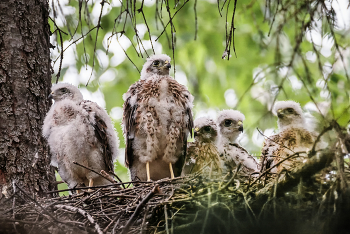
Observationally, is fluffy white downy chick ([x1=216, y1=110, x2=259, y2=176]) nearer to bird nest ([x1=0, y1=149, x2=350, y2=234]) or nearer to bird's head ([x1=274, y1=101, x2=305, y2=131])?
bird's head ([x1=274, y1=101, x2=305, y2=131])

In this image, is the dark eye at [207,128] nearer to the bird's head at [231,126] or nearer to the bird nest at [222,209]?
the bird's head at [231,126]

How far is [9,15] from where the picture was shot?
4.02 m

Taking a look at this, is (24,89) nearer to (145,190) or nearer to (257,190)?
(145,190)

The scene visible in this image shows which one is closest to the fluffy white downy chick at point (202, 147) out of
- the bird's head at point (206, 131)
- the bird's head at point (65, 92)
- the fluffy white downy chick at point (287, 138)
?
the bird's head at point (206, 131)

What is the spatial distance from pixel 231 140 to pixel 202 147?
0.58m

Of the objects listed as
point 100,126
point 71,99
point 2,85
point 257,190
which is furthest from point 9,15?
point 257,190

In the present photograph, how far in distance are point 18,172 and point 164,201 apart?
1.50m

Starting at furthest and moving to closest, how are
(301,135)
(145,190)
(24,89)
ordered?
(301,135) → (24,89) → (145,190)

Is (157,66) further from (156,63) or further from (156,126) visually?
(156,126)

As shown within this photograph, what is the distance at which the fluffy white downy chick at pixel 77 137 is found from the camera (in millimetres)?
4152

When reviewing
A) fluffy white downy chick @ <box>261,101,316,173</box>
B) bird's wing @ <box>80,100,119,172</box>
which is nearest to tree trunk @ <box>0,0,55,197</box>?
bird's wing @ <box>80,100,119,172</box>

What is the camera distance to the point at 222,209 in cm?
273

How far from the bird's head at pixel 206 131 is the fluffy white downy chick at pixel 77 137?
1020 mm

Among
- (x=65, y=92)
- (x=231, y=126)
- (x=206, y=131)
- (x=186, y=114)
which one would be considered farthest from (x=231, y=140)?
(x=65, y=92)
